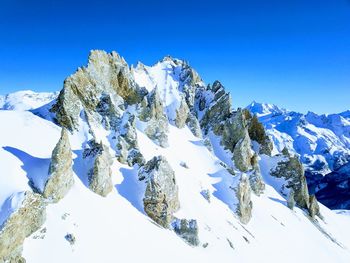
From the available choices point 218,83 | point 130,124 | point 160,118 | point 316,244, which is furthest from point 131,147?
point 218,83

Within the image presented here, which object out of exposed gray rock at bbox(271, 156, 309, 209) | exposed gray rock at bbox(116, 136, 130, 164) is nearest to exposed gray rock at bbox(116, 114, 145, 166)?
exposed gray rock at bbox(116, 136, 130, 164)

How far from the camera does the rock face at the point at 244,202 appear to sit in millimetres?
59844

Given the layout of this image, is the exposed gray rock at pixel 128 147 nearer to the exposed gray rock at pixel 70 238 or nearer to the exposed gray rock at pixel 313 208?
the exposed gray rock at pixel 70 238

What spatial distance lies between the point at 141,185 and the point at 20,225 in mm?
19809

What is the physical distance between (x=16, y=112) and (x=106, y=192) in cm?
1999

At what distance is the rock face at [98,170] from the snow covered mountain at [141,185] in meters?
0.16

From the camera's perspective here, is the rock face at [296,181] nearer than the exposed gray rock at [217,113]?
Yes

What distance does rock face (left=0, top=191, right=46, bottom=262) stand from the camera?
27203mm

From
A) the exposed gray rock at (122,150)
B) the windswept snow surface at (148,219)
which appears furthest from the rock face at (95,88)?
the exposed gray rock at (122,150)

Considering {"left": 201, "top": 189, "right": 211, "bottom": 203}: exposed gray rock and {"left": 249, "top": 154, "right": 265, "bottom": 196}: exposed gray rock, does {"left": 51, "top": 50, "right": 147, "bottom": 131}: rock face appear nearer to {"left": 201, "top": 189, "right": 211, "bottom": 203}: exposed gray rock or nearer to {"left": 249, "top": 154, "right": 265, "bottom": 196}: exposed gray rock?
{"left": 201, "top": 189, "right": 211, "bottom": 203}: exposed gray rock

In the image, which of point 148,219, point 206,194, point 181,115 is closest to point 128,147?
point 148,219

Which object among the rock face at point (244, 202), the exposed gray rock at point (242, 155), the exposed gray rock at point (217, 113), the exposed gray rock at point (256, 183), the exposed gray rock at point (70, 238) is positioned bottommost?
the exposed gray rock at point (70, 238)

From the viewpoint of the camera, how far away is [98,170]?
42.2 m

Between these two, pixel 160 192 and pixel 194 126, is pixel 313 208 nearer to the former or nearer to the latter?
pixel 194 126
